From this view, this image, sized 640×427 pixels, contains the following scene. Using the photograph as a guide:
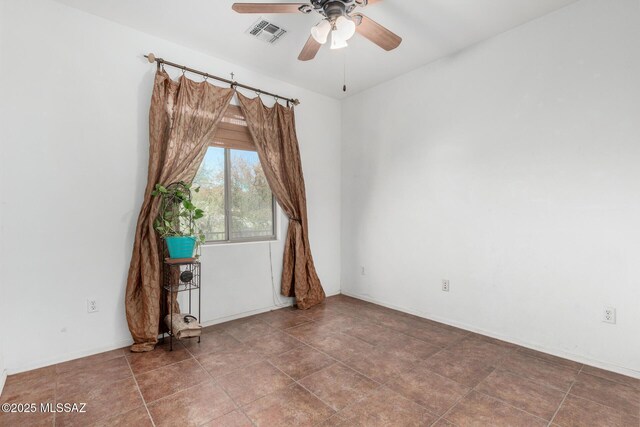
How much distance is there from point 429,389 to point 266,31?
3.16 m

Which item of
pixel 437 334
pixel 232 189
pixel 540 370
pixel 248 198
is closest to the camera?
pixel 540 370

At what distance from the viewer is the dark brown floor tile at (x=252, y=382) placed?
2.04 meters

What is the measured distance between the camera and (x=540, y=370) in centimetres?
236

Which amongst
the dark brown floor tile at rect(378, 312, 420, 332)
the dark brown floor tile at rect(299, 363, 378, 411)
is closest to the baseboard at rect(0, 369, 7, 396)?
the dark brown floor tile at rect(299, 363, 378, 411)

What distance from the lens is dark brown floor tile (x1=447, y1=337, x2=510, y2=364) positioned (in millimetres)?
2572

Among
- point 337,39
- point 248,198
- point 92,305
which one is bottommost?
point 92,305

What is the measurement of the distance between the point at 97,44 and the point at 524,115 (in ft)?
12.2

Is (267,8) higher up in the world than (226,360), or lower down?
higher up

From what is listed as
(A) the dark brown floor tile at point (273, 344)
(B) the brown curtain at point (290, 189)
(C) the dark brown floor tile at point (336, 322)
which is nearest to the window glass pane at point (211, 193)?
(B) the brown curtain at point (290, 189)

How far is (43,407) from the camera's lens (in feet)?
6.23

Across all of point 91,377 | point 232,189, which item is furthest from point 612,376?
point 91,377

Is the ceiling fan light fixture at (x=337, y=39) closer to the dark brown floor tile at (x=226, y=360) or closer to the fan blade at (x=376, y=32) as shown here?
the fan blade at (x=376, y=32)

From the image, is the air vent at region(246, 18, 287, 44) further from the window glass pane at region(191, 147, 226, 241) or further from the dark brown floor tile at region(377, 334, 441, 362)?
the dark brown floor tile at region(377, 334, 441, 362)

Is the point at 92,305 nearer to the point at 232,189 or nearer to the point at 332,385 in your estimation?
the point at 232,189
